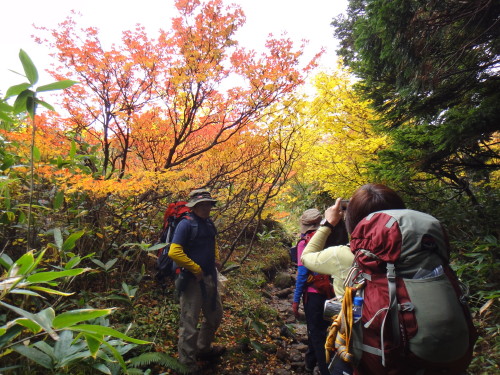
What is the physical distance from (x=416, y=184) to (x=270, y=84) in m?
4.72

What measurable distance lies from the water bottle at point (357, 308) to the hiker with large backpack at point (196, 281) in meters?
2.35

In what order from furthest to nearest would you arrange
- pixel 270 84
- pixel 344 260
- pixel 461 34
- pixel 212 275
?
pixel 270 84 → pixel 461 34 → pixel 212 275 → pixel 344 260

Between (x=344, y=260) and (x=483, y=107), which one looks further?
(x=483, y=107)

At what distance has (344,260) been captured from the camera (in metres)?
2.20

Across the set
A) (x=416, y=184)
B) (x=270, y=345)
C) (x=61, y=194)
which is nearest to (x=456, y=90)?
(x=416, y=184)

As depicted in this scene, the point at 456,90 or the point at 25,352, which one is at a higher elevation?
the point at 456,90

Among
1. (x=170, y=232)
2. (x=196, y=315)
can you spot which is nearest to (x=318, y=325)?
(x=196, y=315)

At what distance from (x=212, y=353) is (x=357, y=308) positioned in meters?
3.22

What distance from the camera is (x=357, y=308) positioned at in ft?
4.86

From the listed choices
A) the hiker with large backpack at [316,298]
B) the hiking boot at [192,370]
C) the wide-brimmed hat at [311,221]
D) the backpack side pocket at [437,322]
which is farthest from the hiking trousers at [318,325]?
the backpack side pocket at [437,322]

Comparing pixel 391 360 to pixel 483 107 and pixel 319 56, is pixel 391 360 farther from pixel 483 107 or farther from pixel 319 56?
pixel 319 56

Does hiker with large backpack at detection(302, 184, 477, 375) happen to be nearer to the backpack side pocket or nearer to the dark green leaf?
the backpack side pocket

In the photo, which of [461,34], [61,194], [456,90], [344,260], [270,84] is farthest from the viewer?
[270,84]

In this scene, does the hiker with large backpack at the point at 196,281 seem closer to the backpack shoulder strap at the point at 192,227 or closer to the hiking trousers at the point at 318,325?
the backpack shoulder strap at the point at 192,227
